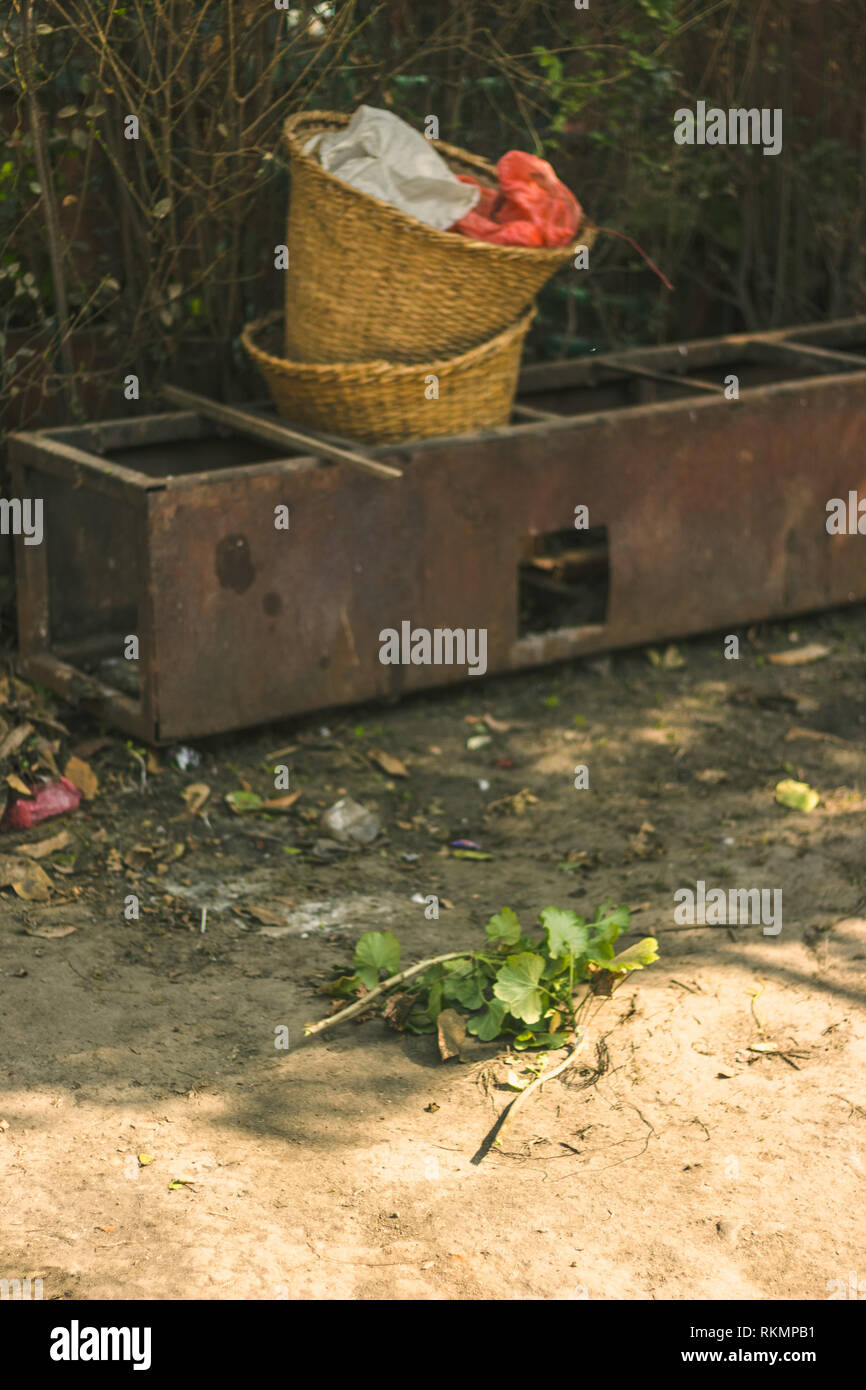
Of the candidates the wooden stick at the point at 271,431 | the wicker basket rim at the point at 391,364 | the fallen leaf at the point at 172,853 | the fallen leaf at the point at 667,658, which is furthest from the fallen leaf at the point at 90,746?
the fallen leaf at the point at 667,658

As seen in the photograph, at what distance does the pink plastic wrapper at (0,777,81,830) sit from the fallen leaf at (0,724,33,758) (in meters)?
0.14

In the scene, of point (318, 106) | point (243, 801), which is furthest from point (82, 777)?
point (318, 106)

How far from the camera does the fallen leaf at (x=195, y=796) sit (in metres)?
4.63

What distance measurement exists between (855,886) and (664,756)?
38.6 inches

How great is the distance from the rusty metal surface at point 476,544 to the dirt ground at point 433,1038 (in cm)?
27

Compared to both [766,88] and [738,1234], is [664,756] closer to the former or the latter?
[738,1234]

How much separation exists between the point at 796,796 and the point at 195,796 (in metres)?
1.74

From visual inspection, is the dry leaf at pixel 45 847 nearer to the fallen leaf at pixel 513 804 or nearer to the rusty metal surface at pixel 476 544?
the rusty metal surface at pixel 476 544

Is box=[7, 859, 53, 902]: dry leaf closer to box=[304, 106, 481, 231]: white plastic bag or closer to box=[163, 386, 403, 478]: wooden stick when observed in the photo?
box=[163, 386, 403, 478]: wooden stick

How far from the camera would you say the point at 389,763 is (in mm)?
4988

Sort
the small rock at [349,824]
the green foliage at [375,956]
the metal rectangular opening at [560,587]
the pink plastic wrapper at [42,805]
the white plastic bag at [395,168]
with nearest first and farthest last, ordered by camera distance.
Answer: the green foliage at [375,956]
the pink plastic wrapper at [42,805]
the small rock at [349,824]
the white plastic bag at [395,168]
the metal rectangular opening at [560,587]

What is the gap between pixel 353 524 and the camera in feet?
16.3

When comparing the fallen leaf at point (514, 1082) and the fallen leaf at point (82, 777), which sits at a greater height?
the fallen leaf at point (82, 777)

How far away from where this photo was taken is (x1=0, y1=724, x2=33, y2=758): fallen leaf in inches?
180
